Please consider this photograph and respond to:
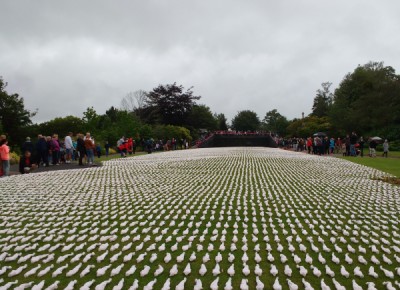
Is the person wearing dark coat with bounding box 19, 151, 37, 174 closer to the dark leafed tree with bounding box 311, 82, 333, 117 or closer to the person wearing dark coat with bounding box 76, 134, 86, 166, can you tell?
the person wearing dark coat with bounding box 76, 134, 86, 166

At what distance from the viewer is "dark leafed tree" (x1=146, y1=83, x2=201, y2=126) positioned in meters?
73.5

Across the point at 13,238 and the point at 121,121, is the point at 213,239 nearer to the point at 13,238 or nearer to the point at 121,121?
the point at 13,238

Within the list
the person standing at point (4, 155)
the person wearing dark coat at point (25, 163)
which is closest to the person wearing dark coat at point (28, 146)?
the person wearing dark coat at point (25, 163)

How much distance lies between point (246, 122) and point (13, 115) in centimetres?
8307

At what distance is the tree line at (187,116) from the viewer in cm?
4362

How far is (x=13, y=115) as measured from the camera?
44000 millimetres

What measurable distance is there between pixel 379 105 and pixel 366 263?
52134mm

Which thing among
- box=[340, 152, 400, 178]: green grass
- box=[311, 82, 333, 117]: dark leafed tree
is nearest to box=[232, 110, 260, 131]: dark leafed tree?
box=[311, 82, 333, 117]: dark leafed tree

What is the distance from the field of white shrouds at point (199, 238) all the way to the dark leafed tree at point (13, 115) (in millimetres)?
35863

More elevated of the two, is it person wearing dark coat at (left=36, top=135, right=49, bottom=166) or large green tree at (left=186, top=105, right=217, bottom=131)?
large green tree at (left=186, top=105, right=217, bottom=131)

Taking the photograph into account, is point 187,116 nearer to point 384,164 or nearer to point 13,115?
point 13,115

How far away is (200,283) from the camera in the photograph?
4297 millimetres

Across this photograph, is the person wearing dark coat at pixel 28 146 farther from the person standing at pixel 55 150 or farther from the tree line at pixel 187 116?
the tree line at pixel 187 116

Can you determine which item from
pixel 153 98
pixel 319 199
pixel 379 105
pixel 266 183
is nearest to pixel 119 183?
pixel 266 183
